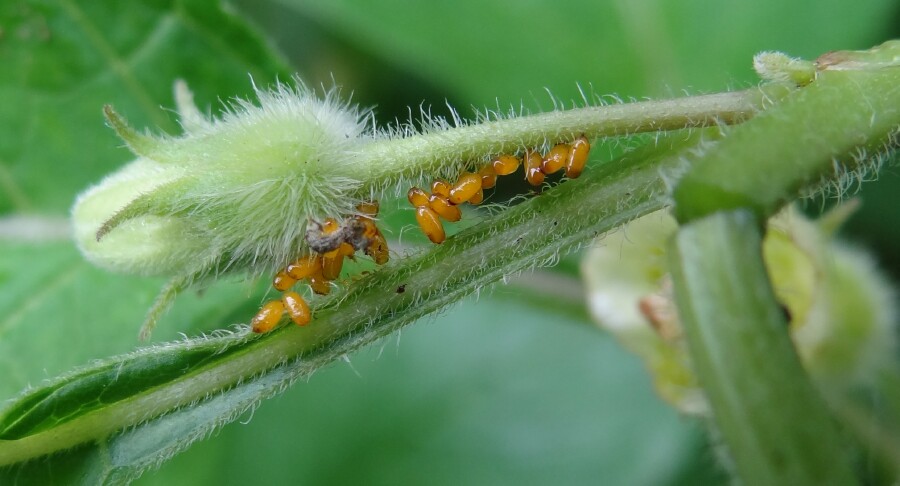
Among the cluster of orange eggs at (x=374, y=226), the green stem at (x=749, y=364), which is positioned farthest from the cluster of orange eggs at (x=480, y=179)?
the green stem at (x=749, y=364)

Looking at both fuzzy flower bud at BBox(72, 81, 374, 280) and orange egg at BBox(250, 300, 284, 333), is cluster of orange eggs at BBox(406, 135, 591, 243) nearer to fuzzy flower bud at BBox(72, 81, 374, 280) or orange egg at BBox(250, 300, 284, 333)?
fuzzy flower bud at BBox(72, 81, 374, 280)

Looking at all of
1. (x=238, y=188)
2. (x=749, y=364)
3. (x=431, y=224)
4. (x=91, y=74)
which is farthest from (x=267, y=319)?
(x=91, y=74)

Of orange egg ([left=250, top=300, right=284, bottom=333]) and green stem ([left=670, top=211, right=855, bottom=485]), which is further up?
orange egg ([left=250, top=300, right=284, bottom=333])

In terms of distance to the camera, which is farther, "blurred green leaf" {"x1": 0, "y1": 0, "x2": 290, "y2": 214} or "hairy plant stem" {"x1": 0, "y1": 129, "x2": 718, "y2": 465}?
"blurred green leaf" {"x1": 0, "y1": 0, "x2": 290, "y2": 214}

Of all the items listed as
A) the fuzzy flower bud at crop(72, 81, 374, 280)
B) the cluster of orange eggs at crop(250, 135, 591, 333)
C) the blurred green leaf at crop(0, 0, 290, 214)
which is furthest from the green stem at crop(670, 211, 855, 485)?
the blurred green leaf at crop(0, 0, 290, 214)

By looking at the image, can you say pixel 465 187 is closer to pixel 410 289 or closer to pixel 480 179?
pixel 480 179

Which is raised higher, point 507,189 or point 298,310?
point 507,189
